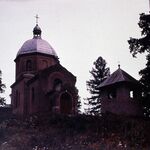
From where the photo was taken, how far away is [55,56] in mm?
39469

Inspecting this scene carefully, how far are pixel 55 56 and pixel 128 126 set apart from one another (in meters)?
20.5

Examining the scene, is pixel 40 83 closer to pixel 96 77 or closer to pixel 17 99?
pixel 17 99

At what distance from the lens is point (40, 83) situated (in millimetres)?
35500

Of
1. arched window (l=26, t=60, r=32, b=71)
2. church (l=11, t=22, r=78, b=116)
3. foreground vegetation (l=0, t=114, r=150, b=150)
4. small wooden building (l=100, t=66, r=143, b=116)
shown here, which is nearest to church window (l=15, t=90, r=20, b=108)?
church (l=11, t=22, r=78, b=116)

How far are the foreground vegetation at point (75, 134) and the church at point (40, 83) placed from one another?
34.5 feet

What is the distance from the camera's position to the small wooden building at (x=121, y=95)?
98.8 feet

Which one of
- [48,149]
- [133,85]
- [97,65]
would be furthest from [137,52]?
[97,65]

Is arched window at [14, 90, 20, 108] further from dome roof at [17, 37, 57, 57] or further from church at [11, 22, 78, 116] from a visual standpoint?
dome roof at [17, 37, 57, 57]

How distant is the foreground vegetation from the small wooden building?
7913mm

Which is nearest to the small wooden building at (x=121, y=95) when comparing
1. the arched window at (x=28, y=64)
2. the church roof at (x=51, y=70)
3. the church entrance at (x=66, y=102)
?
the church entrance at (x=66, y=102)

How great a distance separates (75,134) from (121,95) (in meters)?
12.4

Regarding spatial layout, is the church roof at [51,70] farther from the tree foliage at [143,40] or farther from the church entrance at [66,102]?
the tree foliage at [143,40]

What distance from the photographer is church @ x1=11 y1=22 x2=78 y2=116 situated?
114 ft

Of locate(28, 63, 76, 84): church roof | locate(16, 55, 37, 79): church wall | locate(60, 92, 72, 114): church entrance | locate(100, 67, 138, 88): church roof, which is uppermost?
locate(16, 55, 37, 79): church wall
